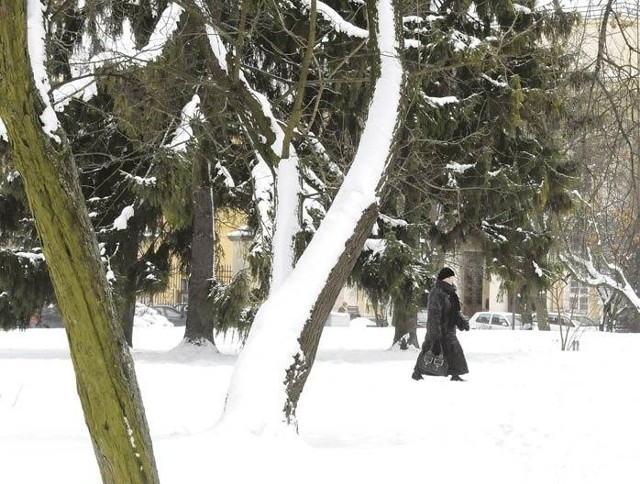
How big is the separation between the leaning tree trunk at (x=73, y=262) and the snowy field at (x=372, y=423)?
1496 millimetres

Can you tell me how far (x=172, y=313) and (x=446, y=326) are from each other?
28651 mm

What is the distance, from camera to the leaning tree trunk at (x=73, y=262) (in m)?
4.73

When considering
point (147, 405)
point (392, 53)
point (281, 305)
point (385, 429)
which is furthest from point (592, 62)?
point (147, 405)

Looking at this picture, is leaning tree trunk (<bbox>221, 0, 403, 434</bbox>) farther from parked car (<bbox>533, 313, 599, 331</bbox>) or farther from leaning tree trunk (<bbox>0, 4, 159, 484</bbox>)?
parked car (<bbox>533, 313, 599, 331</bbox>)

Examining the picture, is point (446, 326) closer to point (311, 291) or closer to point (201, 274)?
point (311, 291)

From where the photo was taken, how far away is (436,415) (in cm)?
1009

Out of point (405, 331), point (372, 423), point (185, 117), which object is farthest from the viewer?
point (405, 331)

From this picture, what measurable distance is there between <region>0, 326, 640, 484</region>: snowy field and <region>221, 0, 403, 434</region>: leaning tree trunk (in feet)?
1.23

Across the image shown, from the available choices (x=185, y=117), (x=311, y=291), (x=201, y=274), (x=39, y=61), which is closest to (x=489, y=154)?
(x=201, y=274)

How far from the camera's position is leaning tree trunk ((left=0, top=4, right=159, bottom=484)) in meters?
4.73

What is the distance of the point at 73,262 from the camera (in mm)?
4762

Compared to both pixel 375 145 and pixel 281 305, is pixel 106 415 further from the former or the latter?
pixel 375 145

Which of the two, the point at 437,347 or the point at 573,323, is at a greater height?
the point at 573,323

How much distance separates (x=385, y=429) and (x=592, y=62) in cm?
392
